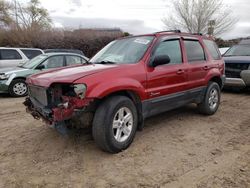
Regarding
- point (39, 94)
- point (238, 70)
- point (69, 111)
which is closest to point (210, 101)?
point (238, 70)

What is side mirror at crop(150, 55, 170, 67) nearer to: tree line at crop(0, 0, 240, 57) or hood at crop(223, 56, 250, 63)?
hood at crop(223, 56, 250, 63)

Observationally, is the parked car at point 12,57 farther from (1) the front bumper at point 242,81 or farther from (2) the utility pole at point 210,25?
(2) the utility pole at point 210,25

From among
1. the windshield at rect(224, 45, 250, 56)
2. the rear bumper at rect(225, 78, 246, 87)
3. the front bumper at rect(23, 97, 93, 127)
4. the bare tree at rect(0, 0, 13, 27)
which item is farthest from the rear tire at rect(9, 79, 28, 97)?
the bare tree at rect(0, 0, 13, 27)

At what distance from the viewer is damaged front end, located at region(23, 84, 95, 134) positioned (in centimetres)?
363

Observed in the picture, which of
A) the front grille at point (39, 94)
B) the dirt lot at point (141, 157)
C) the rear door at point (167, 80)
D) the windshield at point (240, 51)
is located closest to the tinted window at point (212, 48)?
the rear door at point (167, 80)

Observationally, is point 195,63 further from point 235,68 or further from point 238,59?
point 238,59

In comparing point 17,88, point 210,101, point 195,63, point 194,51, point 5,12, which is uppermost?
point 5,12

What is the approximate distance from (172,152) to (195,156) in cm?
35

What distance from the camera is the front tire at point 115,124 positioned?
12.3ft

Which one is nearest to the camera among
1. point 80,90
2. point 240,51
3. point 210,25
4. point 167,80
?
point 80,90

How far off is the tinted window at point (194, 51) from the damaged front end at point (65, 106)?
2.66 meters

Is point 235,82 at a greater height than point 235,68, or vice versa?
point 235,68

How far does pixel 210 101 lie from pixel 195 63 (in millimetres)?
1130

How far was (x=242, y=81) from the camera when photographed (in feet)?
28.0
